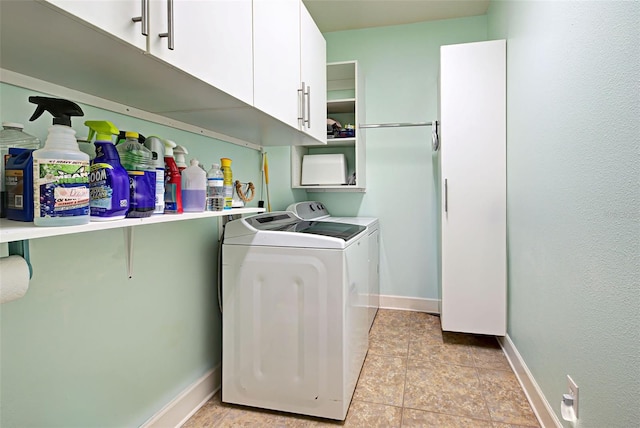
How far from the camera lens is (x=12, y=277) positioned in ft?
2.51

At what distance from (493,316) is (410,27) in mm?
2447

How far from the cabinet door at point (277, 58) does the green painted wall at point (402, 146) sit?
4.96 feet

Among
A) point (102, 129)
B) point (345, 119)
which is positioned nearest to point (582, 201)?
point (102, 129)

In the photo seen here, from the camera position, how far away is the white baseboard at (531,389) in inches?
57.9

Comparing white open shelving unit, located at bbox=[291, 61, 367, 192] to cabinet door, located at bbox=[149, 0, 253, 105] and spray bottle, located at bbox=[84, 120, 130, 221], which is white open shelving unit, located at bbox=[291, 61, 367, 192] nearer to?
cabinet door, located at bbox=[149, 0, 253, 105]

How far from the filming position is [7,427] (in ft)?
2.91

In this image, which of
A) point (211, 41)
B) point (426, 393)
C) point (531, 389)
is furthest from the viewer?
point (426, 393)

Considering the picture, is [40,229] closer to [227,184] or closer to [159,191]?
[159,191]

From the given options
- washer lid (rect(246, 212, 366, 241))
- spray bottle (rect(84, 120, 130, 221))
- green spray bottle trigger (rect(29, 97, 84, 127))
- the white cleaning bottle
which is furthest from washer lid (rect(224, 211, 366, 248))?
green spray bottle trigger (rect(29, 97, 84, 127))

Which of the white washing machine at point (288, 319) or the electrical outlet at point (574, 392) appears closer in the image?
the electrical outlet at point (574, 392)

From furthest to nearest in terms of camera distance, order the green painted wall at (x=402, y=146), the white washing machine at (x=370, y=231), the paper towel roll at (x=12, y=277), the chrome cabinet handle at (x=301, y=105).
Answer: the green painted wall at (x=402, y=146)
the white washing machine at (x=370, y=231)
the chrome cabinet handle at (x=301, y=105)
the paper towel roll at (x=12, y=277)

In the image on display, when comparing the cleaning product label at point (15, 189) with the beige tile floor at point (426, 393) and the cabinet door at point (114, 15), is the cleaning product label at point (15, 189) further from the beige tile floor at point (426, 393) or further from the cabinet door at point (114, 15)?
the beige tile floor at point (426, 393)

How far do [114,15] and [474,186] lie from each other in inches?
83.9

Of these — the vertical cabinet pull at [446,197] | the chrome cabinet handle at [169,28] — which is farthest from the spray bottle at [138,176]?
the vertical cabinet pull at [446,197]
